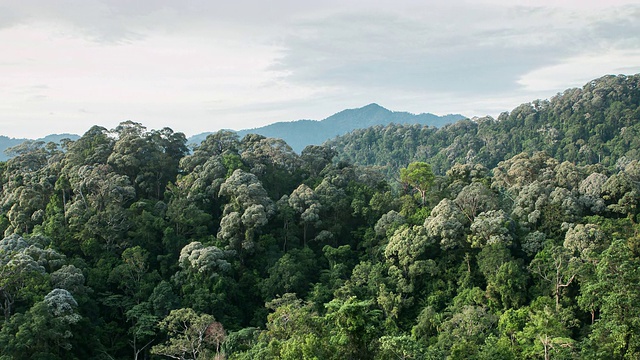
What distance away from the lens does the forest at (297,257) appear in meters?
15.0

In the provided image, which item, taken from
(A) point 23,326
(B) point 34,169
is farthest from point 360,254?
(B) point 34,169

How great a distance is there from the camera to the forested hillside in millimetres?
53062

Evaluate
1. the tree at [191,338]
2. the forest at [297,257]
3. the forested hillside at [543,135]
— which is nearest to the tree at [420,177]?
the forest at [297,257]

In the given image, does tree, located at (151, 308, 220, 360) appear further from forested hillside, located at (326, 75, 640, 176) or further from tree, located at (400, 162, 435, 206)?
forested hillside, located at (326, 75, 640, 176)

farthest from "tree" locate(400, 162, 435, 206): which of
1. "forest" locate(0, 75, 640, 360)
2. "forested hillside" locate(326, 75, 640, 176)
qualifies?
"forested hillside" locate(326, 75, 640, 176)

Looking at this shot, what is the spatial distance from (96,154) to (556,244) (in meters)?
24.8

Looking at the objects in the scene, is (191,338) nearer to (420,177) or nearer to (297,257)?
(297,257)

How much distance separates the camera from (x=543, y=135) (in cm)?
5928

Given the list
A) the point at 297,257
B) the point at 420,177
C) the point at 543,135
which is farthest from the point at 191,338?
the point at 543,135

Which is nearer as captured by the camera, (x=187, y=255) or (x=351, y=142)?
(x=187, y=255)

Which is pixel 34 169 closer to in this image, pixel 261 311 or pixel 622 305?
pixel 261 311

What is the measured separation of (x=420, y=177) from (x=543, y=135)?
37741 millimetres

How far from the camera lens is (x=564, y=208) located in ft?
75.2

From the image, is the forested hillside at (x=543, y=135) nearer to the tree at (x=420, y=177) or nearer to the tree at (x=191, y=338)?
the tree at (x=420, y=177)
